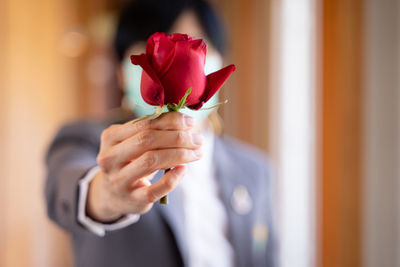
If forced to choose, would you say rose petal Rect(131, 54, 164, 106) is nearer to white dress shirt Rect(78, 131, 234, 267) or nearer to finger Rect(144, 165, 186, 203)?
finger Rect(144, 165, 186, 203)

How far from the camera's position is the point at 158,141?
176 millimetres

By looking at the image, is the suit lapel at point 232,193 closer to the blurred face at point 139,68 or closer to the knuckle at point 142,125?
the blurred face at point 139,68

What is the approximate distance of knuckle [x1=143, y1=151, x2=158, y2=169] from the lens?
0.58 feet

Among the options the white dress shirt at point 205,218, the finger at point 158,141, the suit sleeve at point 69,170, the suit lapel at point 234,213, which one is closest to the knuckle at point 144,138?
the finger at point 158,141

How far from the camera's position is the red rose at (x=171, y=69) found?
162mm

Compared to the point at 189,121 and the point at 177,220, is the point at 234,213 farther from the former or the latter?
the point at 189,121

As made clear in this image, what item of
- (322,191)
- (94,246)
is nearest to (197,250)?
(94,246)

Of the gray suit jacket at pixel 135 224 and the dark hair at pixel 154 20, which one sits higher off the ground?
the dark hair at pixel 154 20

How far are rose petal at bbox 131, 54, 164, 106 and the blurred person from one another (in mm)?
12

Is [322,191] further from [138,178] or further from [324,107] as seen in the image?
[138,178]

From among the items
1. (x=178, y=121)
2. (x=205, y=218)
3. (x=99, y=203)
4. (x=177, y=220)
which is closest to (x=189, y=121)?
(x=178, y=121)

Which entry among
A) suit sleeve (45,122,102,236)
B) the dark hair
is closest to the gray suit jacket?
suit sleeve (45,122,102,236)

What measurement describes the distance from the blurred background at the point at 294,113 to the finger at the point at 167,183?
0.37 m

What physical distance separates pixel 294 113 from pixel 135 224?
2.30ft
